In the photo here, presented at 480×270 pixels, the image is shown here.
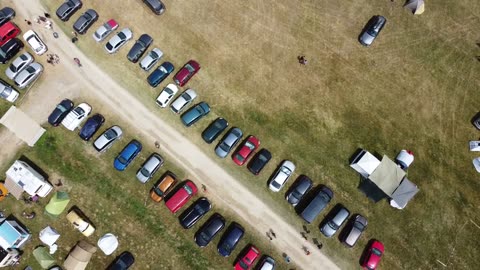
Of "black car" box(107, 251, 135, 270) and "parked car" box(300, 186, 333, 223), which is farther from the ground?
"parked car" box(300, 186, 333, 223)

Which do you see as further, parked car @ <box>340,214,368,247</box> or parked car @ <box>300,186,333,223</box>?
parked car @ <box>300,186,333,223</box>

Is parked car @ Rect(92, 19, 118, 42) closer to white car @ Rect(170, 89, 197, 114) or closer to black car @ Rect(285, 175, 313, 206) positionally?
white car @ Rect(170, 89, 197, 114)

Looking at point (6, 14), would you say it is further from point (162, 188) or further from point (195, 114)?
point (162, 188)

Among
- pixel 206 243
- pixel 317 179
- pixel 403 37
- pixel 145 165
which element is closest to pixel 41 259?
pixel 145 165

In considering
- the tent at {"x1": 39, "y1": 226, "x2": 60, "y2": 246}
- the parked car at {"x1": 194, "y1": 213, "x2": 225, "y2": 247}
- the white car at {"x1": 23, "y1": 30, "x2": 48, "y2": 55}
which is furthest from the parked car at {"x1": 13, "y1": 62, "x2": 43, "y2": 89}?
the parked car at {"x1": 194, "y1": 213, "x2": 225, "y2": 247}

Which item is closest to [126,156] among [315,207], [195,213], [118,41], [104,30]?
[195,213]

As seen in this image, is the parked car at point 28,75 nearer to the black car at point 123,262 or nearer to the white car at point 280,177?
the black car at point 123,262

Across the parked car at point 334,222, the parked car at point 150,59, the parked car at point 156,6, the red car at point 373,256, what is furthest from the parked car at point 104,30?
the red car at point 373,256
